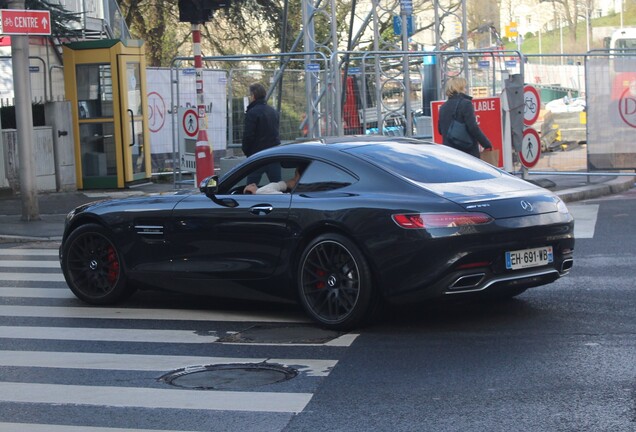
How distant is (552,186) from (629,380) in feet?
40.4

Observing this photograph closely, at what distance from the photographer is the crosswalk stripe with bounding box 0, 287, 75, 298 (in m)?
10.4

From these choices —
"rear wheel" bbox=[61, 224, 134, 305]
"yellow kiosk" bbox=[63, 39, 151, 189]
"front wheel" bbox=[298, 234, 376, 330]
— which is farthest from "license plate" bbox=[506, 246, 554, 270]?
"yellow kiosk" bbox=[63, 39, 151, 189]

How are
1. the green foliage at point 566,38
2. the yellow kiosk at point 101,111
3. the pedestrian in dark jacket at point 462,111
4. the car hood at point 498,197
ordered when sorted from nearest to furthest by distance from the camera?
the car hood at point 498,197
the pedestrian in dark jacket at point 462,111
the yellow kiosk at point 101,111
the green foliage at point 566,38

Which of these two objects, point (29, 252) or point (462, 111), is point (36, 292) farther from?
point (462, 111)

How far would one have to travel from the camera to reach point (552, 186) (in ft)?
60.4

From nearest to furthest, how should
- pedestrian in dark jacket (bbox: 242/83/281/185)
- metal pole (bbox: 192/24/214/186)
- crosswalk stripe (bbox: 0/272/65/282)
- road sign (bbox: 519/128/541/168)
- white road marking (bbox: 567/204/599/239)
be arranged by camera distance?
crosswalk stripe (bbox: 0/272/65/282), white road marking (bbox: 567/204/599/239), pedestrian in dark jacket (bbox: 242/83/281/185), metal pole (bbox: 192/24/214/186), road sign (bbox: 519/128/541/168)

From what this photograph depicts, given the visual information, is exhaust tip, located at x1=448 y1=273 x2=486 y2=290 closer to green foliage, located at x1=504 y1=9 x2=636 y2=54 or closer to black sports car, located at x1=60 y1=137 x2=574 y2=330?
black sports car, located at x1=60 y1=137 x2=574 y2=330

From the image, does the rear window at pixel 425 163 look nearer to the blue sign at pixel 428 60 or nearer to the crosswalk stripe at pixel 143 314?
the crosswalk stripe at pixel 143 314

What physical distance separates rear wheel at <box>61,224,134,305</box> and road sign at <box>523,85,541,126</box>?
10.4 m

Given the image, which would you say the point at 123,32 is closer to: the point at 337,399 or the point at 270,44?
the point at 270,44

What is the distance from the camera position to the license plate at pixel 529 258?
781cm

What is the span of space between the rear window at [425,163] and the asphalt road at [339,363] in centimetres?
107

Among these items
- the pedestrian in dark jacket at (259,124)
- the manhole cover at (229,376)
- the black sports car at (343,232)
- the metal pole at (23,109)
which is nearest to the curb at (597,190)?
the pedestrian in dark jacket at (259,124)

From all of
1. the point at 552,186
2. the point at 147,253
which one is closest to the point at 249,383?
the point at 147,253
